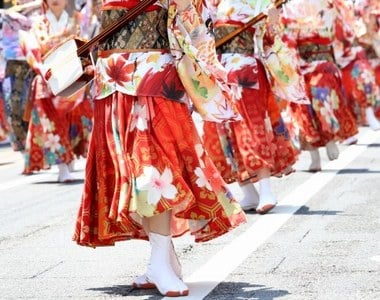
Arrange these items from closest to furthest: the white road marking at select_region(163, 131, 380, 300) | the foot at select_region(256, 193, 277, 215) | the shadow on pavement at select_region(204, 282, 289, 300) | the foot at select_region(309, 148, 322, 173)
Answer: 1. the shadow on pavement at select_region(204, 282, 289, 300)
2. the white road marking at select_region(163, 131, 380, 300)
3. the foot at select_region(256, 193, 277, 215)
4. the foot at select_region(309, 148, 322, 173)

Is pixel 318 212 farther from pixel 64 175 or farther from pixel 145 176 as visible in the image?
pixel 64 175

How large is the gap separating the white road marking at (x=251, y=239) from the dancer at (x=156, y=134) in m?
0.21

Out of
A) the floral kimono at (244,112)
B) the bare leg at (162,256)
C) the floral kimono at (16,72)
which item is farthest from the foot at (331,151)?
the bare leg at (162,256)

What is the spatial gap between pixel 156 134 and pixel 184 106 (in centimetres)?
26

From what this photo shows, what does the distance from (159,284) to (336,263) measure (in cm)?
112

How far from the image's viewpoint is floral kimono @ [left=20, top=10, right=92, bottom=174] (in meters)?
13.1

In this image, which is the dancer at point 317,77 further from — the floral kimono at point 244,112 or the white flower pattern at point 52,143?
the floral kimono at point 244,112

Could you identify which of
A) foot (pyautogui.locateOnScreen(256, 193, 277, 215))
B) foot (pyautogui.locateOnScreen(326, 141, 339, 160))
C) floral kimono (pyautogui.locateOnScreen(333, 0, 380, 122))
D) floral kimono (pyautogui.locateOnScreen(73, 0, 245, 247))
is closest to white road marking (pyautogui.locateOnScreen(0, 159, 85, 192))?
foot (pyautogui.locateOnScreen(326, 141, 339, 160))

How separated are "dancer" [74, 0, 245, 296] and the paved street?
10.8 inches

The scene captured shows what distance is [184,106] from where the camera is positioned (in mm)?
6996

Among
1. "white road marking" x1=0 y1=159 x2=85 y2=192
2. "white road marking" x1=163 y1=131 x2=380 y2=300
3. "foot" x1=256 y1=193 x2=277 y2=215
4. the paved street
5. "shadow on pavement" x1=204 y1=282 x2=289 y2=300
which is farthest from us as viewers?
"white road marking" x1=0 y1=159 x2=85 y2=192

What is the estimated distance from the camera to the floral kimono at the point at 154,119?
22.3 feet

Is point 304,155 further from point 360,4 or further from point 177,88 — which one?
point 177,88

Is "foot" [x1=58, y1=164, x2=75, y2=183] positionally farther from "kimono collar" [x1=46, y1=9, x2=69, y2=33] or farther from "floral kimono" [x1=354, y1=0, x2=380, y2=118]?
"floral kimono" [x1=354, y1=0, x2=380, y2=118]
